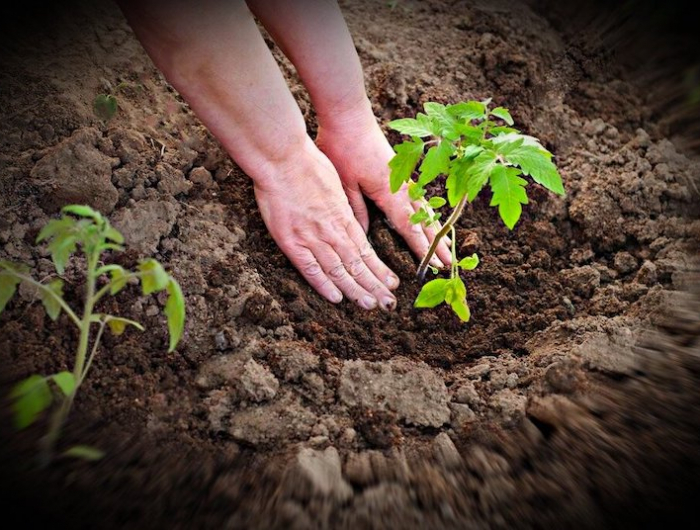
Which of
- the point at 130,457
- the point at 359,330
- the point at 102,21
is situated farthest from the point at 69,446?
the point at 102,21

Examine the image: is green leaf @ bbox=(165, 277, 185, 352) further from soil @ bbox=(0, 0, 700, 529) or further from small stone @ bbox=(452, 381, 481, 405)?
small stone @ bbox=(452, 381, 481, 405)

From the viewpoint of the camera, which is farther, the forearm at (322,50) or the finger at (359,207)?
the finger at (359,207)

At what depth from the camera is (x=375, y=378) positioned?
5.49ft

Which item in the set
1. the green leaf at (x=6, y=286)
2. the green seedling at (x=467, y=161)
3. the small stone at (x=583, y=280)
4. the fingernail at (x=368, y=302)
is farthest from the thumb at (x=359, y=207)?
the green leaf at (x=6, y=286)

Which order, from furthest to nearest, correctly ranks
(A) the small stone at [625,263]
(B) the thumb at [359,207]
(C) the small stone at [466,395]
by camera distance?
(B) the thumb at [359,207]
(A) the small stone at [625,263]
(C) the small stone at [466,395]

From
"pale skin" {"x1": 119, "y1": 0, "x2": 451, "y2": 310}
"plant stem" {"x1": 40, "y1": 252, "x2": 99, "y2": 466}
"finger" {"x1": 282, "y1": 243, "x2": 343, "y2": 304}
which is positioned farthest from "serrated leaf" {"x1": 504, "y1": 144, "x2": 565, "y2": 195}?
"plant stem" {"x1": 40, "y1": 252, "x2": 99, "y2": 466}

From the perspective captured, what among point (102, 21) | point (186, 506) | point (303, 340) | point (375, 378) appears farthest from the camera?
point (102, 21)

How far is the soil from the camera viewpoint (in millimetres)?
1242

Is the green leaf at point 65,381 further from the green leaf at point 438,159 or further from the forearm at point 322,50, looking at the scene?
the forearm at point 322,50

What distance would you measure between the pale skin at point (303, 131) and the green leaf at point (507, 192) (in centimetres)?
68

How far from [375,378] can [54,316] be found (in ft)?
2.90

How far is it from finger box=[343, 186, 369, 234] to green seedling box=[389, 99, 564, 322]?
49 cm

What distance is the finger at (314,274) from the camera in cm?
204

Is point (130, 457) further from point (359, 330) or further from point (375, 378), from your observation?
point (359, 330)
